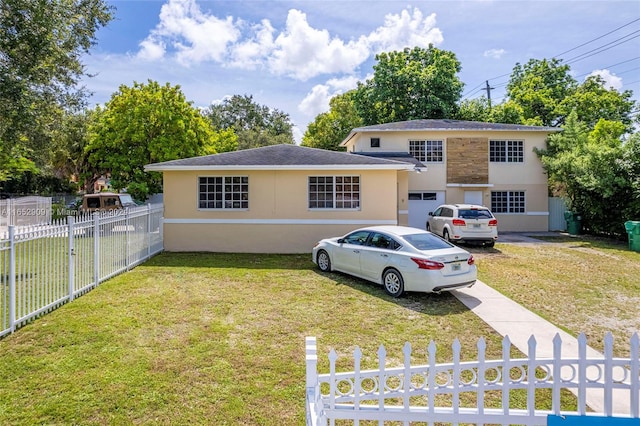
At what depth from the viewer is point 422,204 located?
20.9 metres

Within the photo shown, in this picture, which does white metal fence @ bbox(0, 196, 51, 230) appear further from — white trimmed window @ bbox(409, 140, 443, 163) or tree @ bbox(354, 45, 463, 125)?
tree @ bbox(354, 45, 463, 125)

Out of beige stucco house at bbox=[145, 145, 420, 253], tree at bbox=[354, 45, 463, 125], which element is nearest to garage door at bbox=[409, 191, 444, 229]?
beige stucco house at bbox=[145, 145, 420, 253]

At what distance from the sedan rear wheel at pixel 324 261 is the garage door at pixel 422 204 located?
1086cm

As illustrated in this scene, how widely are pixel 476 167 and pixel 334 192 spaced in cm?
1093

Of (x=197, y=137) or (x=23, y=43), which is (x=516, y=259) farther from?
(x=197, y=137)

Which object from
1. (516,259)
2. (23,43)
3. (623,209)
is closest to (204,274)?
(23,43)

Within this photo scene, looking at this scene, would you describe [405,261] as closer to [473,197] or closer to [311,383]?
[311,383]

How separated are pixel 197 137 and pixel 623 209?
25.5 meters

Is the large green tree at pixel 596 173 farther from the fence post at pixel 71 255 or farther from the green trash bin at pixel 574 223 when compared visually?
the fence post at pixel 71 255

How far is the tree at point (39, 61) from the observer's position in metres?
9.74

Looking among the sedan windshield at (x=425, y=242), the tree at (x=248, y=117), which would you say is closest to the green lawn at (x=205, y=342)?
the sedan windshield at (x=425, y=242)

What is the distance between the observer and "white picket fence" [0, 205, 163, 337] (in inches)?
256

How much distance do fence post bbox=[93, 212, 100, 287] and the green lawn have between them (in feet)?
0.87

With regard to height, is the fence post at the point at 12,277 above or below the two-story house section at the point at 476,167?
below
